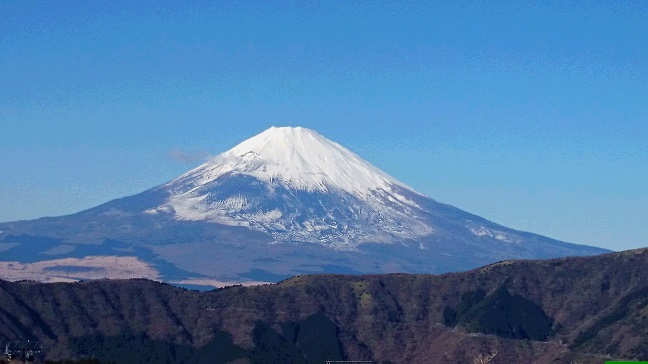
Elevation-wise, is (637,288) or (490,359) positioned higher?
(637,288)

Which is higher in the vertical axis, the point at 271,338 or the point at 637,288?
the point at 637,288

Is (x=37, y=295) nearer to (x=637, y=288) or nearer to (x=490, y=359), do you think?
(x=490, y=359)

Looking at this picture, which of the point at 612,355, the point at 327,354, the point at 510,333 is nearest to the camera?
the point at 612,355

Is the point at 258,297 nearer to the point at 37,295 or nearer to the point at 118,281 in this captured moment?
the point at 118,281

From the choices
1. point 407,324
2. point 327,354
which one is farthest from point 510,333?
point 327,354

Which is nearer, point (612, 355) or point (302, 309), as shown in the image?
point (612, 355)

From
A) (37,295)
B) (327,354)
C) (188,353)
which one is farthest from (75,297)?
(327,354)

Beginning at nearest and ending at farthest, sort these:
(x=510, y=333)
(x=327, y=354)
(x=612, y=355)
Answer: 1. (x=612, y=355)
2. (x=327, y=354)
3. (x=510, y=333)

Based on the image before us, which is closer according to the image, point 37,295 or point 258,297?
point 37,295
